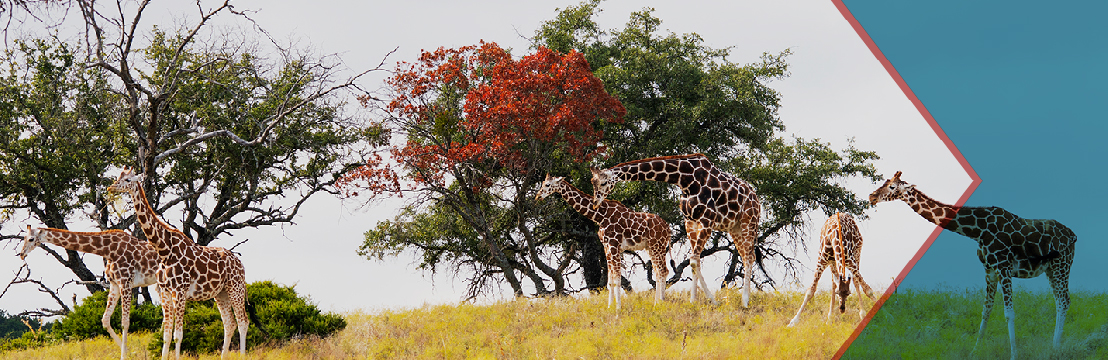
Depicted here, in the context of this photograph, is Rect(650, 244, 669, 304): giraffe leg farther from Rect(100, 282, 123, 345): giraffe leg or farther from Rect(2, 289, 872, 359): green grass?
Rect(100, 282, 123, 345): giraffe leg

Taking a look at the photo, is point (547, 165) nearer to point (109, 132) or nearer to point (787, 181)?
point (787, 181)

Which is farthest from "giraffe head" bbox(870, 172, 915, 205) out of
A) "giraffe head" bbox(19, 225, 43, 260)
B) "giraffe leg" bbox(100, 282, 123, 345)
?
"giraffe head" bbox(19, 225, 43, 260)

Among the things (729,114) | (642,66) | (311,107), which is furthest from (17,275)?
(729,114)

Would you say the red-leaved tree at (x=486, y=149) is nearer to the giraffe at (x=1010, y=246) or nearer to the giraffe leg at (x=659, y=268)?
the giraffe leg at (x=659, y=268)

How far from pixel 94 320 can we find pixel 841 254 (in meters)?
13.3

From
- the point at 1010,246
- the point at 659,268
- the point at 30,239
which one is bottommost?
the point at 1010,246

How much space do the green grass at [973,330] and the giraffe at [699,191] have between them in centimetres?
286

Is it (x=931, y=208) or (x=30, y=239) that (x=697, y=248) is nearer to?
(x=931, y=208)

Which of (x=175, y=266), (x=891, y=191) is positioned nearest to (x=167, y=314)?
(x=175, y=266)

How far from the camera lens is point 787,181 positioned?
749 inches

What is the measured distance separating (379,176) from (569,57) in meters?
4.84

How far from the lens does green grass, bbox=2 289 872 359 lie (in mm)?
10625

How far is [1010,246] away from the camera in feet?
30.1

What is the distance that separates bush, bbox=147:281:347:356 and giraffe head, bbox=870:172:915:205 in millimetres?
9120
